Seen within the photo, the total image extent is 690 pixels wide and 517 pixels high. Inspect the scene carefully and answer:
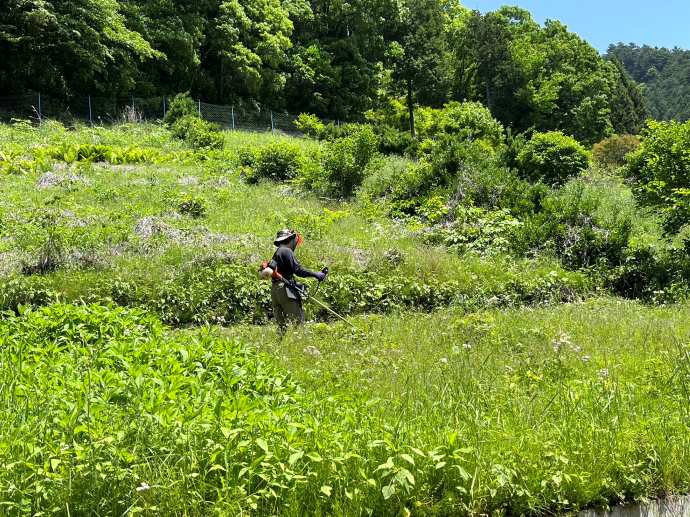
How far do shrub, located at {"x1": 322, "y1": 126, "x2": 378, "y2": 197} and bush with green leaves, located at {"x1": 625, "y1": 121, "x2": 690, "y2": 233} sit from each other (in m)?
8.35

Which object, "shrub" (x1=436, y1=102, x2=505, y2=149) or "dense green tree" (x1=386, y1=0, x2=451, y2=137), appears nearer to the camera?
"shrub" (x1=436, y1=102, x2=505, y2=149)

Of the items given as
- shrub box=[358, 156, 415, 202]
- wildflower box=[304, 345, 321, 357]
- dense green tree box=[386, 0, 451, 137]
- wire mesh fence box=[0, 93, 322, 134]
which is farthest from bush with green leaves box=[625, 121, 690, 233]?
dense green tree box=[386, 0, 451, 137]

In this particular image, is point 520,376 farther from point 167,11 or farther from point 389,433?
point 167,11

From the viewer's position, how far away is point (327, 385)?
5039mm

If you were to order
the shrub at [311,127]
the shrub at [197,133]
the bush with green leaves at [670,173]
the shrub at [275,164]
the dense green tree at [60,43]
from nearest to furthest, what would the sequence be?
the bush with green leaves at [670,173] < the shrub at [275,164] < the shrub at [197,133] < the dense green tree at [60,43] < the shrub at [311,127]

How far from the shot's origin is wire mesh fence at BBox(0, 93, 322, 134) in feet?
82.7

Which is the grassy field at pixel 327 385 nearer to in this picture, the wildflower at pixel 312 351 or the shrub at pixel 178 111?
the wildflower at pixel 312 351

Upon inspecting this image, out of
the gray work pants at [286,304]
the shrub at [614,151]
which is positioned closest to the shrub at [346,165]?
the gray work pants at [286,304]

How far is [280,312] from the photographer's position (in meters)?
7.95

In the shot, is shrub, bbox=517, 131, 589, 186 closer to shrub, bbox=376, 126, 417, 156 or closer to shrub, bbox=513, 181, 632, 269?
→ shrub, bbox=376, 126, 417, 156

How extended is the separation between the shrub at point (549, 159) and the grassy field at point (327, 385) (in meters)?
9.25

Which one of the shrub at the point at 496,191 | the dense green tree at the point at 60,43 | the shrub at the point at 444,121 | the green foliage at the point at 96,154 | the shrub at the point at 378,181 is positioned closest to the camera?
the shrub at the point at 496,191

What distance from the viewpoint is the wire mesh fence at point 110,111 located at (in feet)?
82.7

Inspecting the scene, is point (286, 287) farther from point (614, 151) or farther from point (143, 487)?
point (614, 151)
